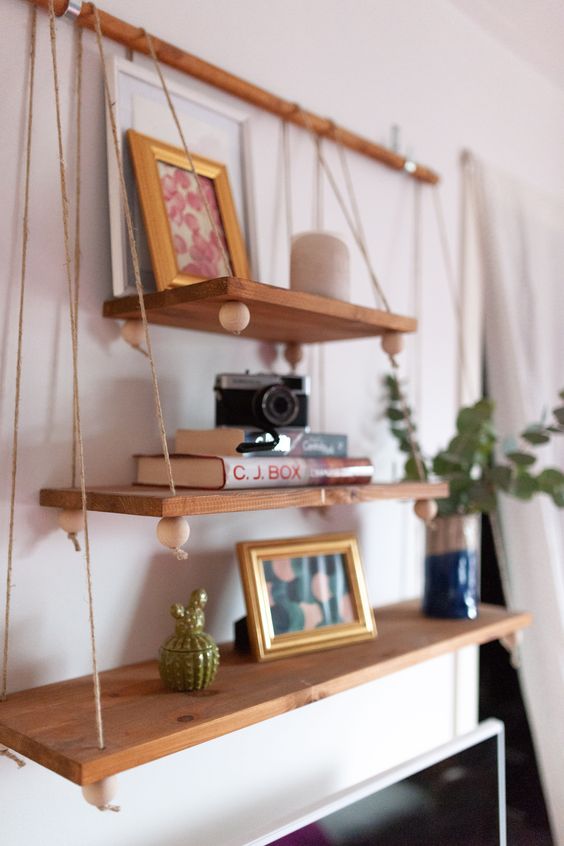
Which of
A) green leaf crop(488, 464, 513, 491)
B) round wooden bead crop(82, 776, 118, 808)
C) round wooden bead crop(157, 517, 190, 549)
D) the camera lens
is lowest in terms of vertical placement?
round wooden bead crop(82, 776, 118, 808)

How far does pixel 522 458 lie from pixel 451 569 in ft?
0.79

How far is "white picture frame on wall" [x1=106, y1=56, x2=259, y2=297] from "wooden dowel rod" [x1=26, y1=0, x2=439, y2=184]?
3 centimetres

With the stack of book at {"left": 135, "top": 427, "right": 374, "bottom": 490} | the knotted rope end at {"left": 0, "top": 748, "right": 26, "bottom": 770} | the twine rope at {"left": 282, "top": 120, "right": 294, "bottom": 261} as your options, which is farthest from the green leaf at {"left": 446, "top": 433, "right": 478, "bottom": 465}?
the knotted rope end at {"left": 0, "top": 748, "right": 26, "bottom": 770}

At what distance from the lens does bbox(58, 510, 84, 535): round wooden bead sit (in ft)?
3.03

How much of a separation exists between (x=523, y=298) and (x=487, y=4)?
65 cm

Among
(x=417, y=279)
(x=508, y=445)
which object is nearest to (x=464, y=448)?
(x=508, y=445)

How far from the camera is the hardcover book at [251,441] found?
3.11ft

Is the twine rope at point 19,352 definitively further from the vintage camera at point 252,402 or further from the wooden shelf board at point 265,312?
the vintage camera at point 252,402

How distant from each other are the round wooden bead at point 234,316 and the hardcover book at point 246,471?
160 millimetres

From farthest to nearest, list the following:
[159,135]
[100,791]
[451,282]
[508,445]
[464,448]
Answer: [451,282] < [508,445] < [464,448] < [159,135] < [100,791]

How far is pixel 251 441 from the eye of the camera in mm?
949

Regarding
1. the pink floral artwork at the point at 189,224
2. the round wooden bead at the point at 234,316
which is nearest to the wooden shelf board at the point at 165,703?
the round wooden bead at the point at 234,316

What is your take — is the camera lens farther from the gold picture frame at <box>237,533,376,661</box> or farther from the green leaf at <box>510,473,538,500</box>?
the green leaf at <box>510,473,538,500</box>

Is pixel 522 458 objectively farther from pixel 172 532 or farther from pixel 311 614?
pixel 172 532
